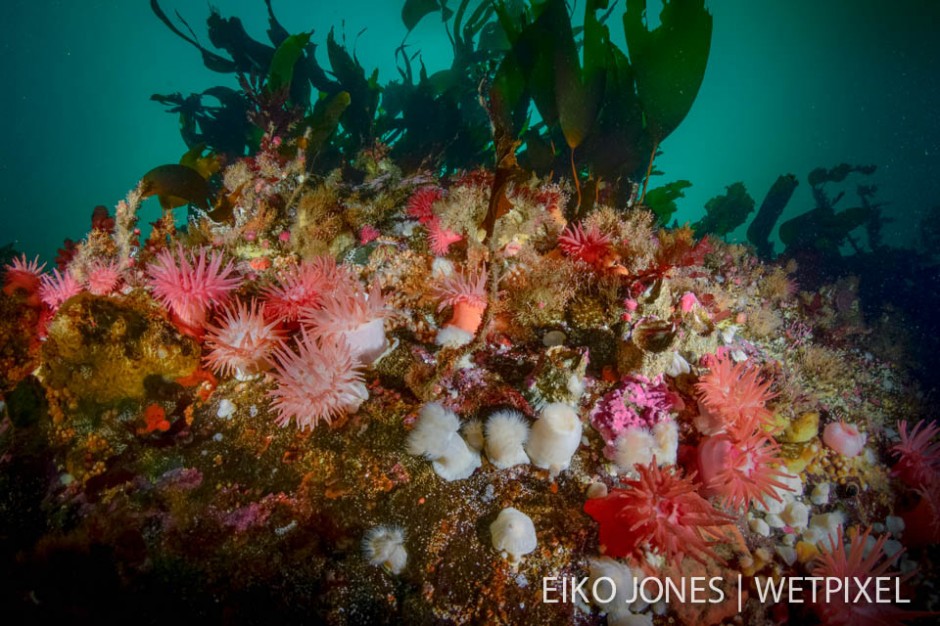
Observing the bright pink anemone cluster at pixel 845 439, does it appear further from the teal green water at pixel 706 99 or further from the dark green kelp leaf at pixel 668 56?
the teal green water at pixel 706 99

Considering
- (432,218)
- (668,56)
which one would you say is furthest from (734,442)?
(668,56)

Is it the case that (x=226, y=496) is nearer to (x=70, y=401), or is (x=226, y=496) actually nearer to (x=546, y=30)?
(x=70, y=401)

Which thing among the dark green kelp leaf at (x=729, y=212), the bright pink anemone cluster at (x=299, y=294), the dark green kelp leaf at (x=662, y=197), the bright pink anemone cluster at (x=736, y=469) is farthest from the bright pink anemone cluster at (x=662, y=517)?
the dark green kelp leaf at (x=729, y=212)

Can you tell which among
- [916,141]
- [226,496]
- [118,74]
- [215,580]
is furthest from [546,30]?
[118,74]

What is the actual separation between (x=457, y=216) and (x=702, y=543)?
140 inches

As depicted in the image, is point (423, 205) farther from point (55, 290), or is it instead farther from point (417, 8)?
point (417, 8)

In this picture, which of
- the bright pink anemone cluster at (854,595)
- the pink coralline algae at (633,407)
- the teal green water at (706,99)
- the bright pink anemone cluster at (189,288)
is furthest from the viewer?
the teal green water at (706,99)

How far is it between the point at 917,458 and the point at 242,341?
19.3 ft

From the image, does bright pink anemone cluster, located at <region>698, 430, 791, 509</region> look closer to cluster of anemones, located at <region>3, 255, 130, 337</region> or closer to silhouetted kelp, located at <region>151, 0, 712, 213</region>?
silhouetted kelp, located at <region>151, 0, 712, 213</region>

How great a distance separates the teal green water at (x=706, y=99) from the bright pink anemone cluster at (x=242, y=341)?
163 ft

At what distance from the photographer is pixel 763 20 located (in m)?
50.1

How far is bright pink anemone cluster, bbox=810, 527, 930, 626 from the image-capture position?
8.64 feet

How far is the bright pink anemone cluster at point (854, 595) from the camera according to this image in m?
2.63

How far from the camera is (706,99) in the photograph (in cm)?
8475
